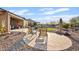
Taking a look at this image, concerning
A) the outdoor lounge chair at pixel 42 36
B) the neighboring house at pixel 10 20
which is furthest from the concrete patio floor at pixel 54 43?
the neighboring house at pixel 10 20

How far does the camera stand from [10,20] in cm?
406

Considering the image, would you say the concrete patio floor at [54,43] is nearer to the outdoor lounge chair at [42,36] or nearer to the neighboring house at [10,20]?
the outdoor lounge chair at [42,36]

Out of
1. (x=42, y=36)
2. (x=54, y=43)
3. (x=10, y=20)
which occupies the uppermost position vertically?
(x=10, y=20)

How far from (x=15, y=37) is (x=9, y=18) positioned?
1.10 feet

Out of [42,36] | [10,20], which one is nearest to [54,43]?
[42,36]

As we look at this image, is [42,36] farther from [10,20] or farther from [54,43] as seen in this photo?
[10,20]

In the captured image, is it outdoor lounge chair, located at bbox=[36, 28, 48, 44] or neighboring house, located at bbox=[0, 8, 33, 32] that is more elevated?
neighboring house, located at bbox=[0, 8, 33, 32]

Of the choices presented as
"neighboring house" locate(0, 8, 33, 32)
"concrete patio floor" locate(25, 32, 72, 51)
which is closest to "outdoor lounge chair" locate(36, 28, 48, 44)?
"concrete patio floor" locate(25, 32, 72, 51)

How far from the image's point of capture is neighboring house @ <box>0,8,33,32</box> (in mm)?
4051

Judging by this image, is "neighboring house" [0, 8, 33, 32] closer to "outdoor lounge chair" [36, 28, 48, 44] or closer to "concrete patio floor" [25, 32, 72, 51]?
"outdoor lounge chair" [36, 28, 48, 44]

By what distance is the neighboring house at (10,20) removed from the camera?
13.3ft
